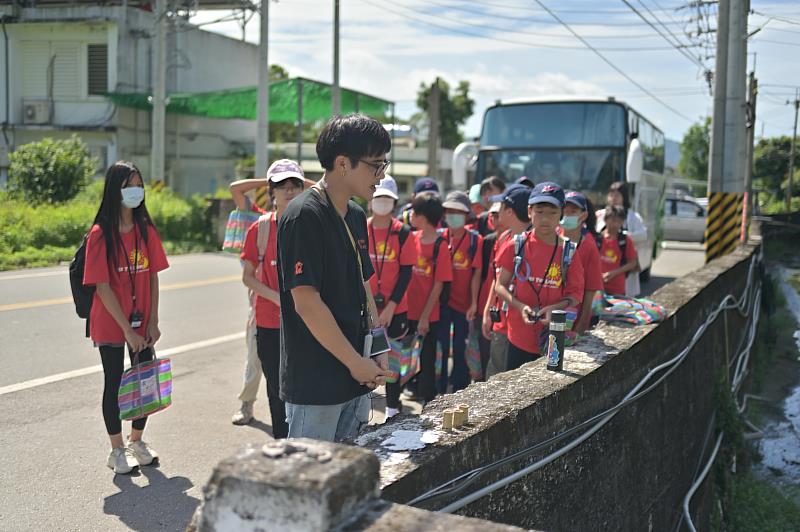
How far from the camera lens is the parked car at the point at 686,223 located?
27.1 meters

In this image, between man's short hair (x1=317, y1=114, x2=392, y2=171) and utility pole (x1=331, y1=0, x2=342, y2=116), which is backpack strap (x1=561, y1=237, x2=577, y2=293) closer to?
man's short hair (x1=317, y1=114, x2=392, y2=171)

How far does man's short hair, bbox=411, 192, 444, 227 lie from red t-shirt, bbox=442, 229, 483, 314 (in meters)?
0.48

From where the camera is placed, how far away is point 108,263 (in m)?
5.07

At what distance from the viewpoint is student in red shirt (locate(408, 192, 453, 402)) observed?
21.9 feet

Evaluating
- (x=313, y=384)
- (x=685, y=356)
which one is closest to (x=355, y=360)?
(x=313, y=384)

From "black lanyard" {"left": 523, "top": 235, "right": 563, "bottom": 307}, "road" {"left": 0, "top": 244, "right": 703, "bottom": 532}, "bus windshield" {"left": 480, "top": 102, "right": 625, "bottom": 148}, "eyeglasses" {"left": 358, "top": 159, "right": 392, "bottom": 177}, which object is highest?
"bus windshield" {"left": 480, "top": 102, "right": 625, "bottom": 148}

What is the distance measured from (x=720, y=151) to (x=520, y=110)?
129 inches

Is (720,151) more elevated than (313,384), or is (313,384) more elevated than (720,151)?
(720,151)

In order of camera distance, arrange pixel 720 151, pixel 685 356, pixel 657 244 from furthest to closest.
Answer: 1. pixel 657 244
2. pixel 720 151
3. pixel 685 356

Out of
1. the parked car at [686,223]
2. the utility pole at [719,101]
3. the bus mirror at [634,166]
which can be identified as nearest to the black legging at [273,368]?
the bus mirror at [634,166]

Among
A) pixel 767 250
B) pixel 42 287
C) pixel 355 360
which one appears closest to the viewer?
pixel 355 360

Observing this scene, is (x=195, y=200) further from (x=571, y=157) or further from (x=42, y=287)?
(x=571, y=157)

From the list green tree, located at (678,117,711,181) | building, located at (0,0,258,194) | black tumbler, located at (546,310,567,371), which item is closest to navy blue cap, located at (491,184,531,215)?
black tumbler, located at (546,310,567,371)

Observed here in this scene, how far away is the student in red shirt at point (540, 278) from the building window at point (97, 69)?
27.1 metres
